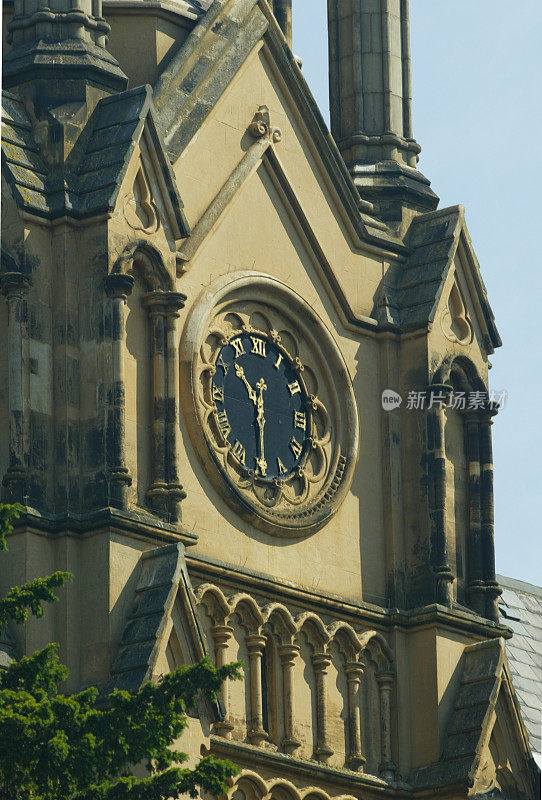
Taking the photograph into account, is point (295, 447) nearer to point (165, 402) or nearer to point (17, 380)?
point (165, 402)

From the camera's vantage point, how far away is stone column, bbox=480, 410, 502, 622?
4197 centimetres

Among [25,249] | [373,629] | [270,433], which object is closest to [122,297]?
[25,249]

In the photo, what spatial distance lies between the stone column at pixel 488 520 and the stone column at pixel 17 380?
8.58m

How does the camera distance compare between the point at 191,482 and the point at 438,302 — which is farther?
the point at 438,302

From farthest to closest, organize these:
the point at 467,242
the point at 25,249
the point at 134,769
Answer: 1. the point at 467,242
2. the point at 25,249
3. the point at 134,769

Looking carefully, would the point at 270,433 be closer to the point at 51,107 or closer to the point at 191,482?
the point at 191,482

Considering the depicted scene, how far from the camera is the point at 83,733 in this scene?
30297 mm

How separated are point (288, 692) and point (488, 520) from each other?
5161mm

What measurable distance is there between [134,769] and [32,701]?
481 centimetres

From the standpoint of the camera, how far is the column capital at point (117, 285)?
36.9 m

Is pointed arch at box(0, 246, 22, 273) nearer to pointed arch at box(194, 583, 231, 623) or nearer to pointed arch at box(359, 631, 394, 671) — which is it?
pointed arch at box(194, 583, 231, 623)

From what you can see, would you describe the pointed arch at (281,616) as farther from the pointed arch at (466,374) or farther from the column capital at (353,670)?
the pointed arch at (466,374)

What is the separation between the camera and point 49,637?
35.7 metres

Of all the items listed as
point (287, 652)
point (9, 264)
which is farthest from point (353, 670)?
point (9, 264)
